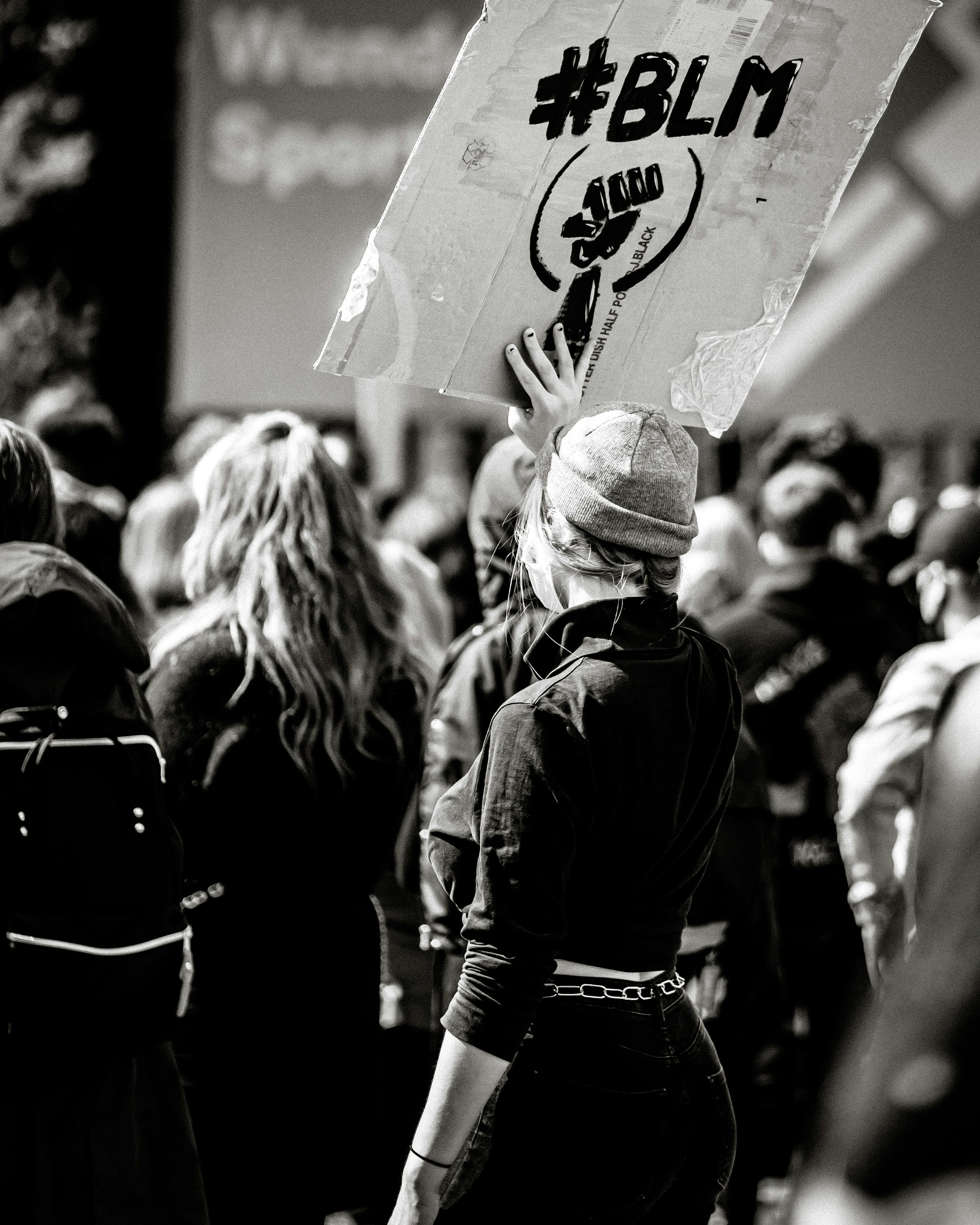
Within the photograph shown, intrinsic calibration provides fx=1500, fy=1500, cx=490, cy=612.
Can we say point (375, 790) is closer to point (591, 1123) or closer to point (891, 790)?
point (591, 1123)

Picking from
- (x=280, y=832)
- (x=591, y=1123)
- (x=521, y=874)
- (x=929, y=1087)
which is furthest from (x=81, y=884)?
(x=929, y=1087)

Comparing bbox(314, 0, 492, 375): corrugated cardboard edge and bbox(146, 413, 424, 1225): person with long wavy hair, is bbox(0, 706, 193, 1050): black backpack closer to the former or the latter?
bbox(146, 413, 424, 1225): person with long wavy hair

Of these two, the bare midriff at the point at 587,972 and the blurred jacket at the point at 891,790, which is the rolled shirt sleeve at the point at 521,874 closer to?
the bare midriff at the point at 587,972

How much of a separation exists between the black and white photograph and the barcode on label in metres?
0.02

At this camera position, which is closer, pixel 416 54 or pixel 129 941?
pixel 129 941

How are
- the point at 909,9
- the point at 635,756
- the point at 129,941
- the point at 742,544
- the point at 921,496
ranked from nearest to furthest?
the point at 635,756 → the point at 909,9 → the point at 129,941 → the point at 742,544 → the point at 921,496

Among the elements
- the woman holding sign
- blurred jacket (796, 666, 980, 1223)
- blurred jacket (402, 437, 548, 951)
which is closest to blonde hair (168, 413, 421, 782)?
blurred jacket (402, 437, 548, 951)

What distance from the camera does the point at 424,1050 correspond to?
3.62 m

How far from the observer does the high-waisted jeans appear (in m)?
1.97

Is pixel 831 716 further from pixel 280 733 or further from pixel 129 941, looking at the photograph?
pixel 129 941

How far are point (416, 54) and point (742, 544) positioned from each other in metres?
4.94

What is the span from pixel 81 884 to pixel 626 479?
1.02 meters

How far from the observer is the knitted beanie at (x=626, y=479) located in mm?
2021

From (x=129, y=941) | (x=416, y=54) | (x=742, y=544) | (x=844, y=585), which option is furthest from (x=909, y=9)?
(x=416, y=54)
